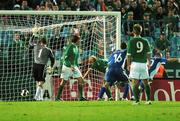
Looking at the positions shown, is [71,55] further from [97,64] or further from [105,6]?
[105,6]

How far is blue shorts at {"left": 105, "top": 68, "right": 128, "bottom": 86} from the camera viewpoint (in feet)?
70.2

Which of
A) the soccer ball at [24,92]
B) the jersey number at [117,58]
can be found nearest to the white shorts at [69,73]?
the jersey number at [117,58]

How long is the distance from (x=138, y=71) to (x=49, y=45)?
675 cm

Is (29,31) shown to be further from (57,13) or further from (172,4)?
(172,4)

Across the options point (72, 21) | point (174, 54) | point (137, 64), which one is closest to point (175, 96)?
point (174, 54)

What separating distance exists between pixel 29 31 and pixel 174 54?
5.78 m

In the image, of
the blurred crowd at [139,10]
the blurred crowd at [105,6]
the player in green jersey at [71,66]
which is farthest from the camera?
the blurred crowd at [105,6]

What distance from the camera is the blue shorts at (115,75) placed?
21.4m

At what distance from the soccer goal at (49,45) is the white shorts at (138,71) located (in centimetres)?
561

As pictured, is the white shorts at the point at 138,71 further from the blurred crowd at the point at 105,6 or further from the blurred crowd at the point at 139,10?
the blurred crowd at the point at 105,6

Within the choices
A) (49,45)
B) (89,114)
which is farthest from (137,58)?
(49,45)

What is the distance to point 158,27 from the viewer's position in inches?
1003

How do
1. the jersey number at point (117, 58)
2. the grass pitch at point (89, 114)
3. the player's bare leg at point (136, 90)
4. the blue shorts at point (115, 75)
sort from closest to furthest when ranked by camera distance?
the grass pitch at point (89, 114) → the player's bare leg at point (136, 90) → the jersey number at point (117, 58) → the blue shorts at point (115, 75)

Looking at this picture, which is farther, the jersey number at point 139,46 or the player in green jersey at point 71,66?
the player in green jersey at point 71,66
